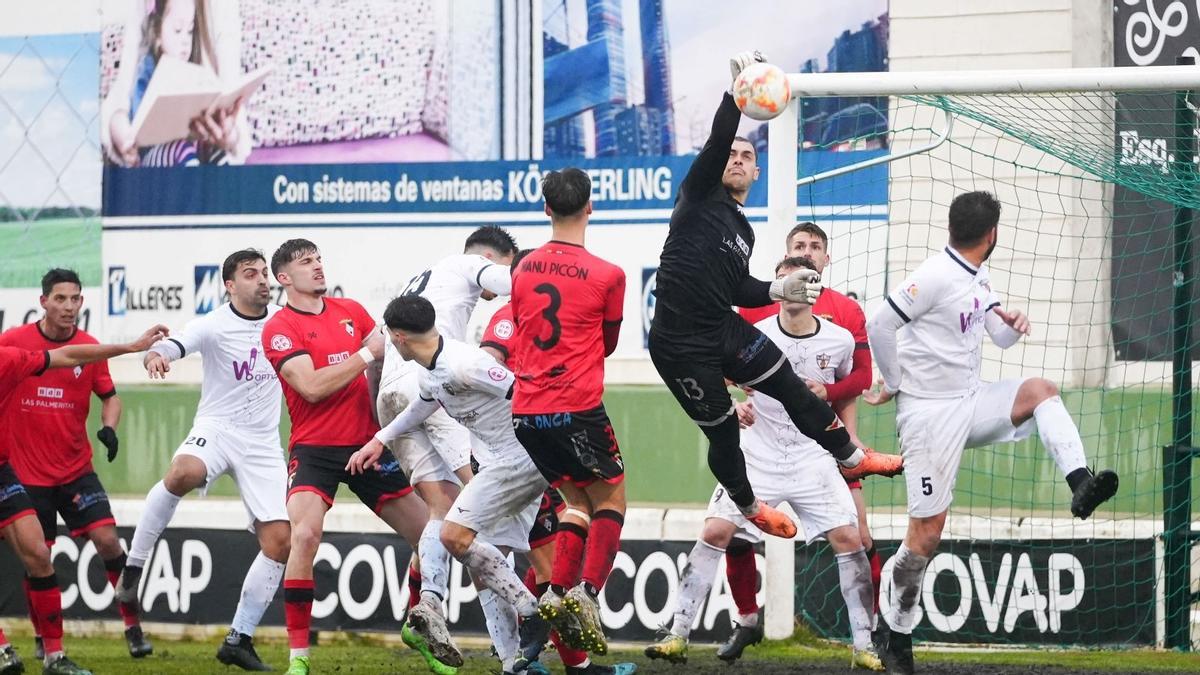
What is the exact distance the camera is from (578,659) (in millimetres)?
7418

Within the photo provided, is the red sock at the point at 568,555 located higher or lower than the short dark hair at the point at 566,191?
lower

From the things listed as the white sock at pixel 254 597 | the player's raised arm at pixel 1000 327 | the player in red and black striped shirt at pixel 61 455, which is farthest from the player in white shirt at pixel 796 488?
the player in red and black striped shirt at pixel 61 455

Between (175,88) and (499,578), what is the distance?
754 centimetres

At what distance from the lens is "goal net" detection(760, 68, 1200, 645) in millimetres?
9430

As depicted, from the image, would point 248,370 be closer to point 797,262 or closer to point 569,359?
point 569,359

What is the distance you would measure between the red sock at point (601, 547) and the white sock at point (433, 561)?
3.97 ft

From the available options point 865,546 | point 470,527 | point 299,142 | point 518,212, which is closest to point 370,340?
point 470,527

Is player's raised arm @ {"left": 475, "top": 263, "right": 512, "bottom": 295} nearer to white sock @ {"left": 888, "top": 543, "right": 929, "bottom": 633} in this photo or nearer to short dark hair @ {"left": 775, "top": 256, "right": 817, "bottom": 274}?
short dark hair @ {"left": 775, "top": 256, "right": 817, "bottom": 274}

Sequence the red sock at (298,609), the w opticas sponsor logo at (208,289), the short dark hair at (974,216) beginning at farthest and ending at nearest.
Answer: the w opticas sponsor logo at (208,289) < the red sock at (298,609) < the short dark hair at (974,216)

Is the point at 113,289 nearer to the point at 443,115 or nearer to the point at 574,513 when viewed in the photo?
the point at 443,115

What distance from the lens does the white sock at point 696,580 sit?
8234 mm

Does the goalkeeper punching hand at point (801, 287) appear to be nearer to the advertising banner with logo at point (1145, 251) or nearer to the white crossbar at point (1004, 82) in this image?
the white crossbar at point (1004, 82)

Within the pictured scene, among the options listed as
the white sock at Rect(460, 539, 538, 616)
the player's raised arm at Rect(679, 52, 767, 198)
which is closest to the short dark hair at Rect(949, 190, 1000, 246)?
the player's raised arm at Rect(679, 52, 767, 198)

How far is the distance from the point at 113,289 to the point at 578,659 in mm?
7557
